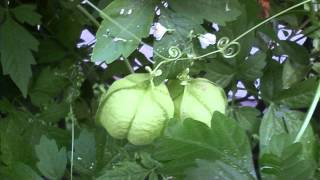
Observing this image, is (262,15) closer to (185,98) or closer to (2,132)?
(185,98)

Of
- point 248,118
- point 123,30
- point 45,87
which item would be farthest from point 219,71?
point 45,87

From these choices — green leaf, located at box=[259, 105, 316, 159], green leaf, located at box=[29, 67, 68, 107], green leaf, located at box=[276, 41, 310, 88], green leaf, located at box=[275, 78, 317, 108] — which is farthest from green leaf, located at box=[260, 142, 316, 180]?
green leaf, located at box=[29, 67, 68, 107]

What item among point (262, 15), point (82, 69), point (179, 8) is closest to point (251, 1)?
point (262, 15)

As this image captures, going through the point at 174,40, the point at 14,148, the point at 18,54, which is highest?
the point at 174,40

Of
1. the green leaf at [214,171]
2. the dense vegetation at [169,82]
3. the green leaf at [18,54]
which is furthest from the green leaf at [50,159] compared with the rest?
the green leaf at [214,171]

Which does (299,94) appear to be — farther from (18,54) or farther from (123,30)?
(18,54)

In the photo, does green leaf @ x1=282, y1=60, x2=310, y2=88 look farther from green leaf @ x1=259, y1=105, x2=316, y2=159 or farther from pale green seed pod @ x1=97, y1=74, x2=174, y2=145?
pale green seed pod @ x1=97, y1=74, x2=174, y2=145

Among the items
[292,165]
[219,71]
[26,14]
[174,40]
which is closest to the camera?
[292,165]
